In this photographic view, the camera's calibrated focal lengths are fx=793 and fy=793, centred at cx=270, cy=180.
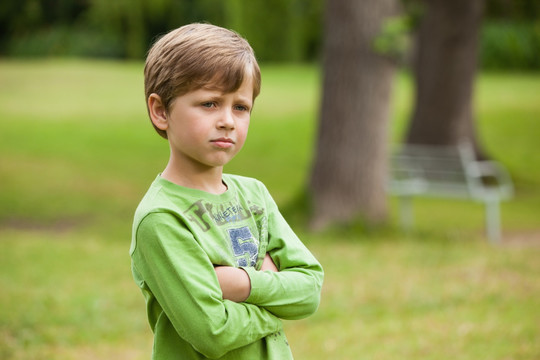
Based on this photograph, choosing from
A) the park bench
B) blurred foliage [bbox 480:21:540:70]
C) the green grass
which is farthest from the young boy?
blurred foliage [bbox 480:21:540:70]

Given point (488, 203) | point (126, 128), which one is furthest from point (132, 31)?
point (488, 203)

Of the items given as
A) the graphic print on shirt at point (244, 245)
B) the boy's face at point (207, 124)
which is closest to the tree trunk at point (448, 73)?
the graphic print on shirt at point (244, 245)

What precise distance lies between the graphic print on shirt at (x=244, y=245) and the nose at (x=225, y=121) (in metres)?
0.30

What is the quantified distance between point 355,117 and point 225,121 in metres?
7.35

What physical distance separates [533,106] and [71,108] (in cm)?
1393

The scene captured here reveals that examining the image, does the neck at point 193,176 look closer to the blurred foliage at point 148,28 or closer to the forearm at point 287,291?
Result: the forearm at point 287,291

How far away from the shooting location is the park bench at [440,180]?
398 inches

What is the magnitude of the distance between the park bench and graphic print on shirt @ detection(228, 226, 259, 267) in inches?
314

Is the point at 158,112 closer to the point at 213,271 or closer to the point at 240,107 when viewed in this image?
the point at 240,107

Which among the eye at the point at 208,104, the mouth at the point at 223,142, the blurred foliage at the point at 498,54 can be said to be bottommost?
the blurred foliage at the point at 498,54

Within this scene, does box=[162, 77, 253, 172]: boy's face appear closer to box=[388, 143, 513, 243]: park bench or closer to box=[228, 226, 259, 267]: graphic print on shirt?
box=[228, 226, 259, 267]: graphic print on shirt

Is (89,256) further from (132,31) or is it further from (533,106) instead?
(132,31)

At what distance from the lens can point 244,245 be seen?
2.31 metres

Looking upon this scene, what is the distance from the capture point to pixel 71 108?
24.2 m
